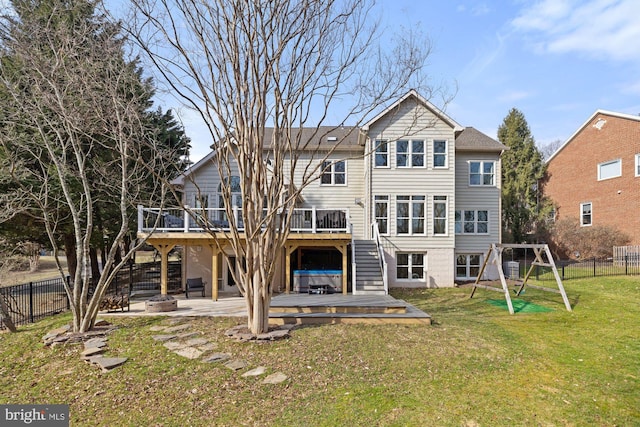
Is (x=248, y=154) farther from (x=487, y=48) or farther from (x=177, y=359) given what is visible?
(x=487, y=48)

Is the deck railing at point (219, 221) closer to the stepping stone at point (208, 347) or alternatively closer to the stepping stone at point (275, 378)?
the stepping stone at point (208, 347)

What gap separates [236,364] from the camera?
582 centimetres

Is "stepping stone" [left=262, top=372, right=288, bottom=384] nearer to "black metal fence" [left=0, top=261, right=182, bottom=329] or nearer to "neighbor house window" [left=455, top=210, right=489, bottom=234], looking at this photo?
"black metal fence" [left=0, top=261, right=182, bottom=329]

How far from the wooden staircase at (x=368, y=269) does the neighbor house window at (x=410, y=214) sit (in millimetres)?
1777

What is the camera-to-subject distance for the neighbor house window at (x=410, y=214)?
1551 centimetres

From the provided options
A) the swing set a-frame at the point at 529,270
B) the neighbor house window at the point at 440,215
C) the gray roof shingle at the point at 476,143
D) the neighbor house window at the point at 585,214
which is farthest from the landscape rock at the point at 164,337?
the neighbor house window at the point at 585,214

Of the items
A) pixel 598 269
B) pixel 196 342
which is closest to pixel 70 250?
pixel 196 342

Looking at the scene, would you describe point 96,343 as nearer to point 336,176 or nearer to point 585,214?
point 336,176

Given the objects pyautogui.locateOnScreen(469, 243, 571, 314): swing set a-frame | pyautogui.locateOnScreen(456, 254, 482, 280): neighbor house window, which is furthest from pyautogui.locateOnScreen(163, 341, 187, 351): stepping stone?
pyautogui.locateOnScreen(456, 254, 482, 280): neighbor house window

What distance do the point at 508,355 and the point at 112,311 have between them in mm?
10488

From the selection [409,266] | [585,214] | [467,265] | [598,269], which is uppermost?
[585,214]

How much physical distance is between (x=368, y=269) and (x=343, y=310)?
13.3 ft

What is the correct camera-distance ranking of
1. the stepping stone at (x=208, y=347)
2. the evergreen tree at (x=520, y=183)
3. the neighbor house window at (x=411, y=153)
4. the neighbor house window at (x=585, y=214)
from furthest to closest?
the evergreen tree at (x=520, y=183) < the neighbor house window at (x=585, y=214) < the neighbor house window at (x=411, y=153) < the stepping stone at (x=208, y=347)

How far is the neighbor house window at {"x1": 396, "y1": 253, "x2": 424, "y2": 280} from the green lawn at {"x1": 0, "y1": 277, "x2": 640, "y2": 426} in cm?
721
